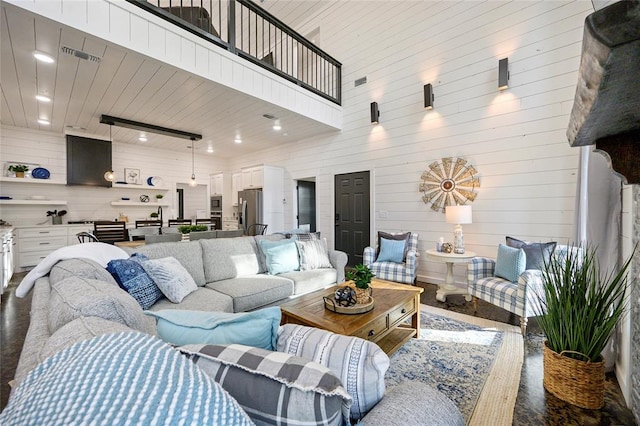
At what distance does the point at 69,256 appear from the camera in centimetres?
188

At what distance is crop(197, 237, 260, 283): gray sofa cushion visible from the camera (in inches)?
117

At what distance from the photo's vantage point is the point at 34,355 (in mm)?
740

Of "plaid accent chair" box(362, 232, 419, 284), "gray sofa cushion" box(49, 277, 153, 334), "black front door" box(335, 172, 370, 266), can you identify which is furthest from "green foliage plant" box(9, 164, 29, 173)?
"plaid accent chair" box(362, 232, 419, 284)

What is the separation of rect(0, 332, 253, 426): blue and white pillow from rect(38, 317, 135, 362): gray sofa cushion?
0.46 ft

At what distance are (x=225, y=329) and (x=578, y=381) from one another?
6.98 feet

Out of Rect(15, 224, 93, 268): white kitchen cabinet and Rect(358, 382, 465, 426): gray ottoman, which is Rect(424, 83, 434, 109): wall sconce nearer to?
Rect(358, 382, 465, 426): gray ottoman

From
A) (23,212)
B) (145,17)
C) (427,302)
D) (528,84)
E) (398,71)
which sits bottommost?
(427,302)

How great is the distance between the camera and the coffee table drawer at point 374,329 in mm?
1893

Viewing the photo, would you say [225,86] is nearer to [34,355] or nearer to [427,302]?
[34,355]

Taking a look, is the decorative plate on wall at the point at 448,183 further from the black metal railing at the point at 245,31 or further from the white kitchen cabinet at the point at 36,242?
the white kitchen cabinet at the point at 36,242

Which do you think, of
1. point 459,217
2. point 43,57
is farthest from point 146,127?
point 459,217

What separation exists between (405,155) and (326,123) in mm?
1628

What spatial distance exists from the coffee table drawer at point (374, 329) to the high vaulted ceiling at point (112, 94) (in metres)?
3.42

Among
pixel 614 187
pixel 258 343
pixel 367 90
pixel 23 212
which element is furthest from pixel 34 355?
pixel 23 212
